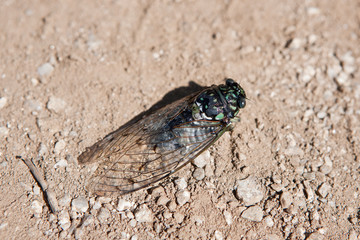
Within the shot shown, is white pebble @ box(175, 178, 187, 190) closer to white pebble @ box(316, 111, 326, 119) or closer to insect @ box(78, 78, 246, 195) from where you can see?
insect @ box(78, 78, 246, 195)

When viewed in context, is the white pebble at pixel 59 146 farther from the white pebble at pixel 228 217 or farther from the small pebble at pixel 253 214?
the small pebble at pixel 253 214

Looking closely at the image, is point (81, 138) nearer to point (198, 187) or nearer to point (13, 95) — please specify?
point (13, 95)

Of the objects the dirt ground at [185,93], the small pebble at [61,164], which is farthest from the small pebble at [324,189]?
the small pebble at [61,164]

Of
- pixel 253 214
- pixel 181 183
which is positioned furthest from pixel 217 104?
pixel 253 214

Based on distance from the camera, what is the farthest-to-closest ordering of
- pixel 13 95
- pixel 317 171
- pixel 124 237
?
pixel 13 95 < pixel 317 171 < pixel 124 237

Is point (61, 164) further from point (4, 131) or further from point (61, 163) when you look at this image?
point (4, 131)

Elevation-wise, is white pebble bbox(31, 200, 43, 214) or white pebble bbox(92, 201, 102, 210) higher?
white pebble bbox(31, 200, 43, 214)

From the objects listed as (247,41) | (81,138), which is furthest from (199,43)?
(81,138)

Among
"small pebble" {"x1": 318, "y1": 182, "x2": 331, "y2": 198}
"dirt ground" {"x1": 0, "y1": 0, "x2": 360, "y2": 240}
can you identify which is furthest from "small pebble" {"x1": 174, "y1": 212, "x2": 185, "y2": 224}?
"small pebble" {"x1": 318, "y1": 182, "x2": 331, "y2": 198}
